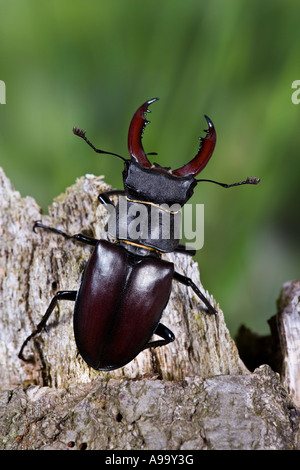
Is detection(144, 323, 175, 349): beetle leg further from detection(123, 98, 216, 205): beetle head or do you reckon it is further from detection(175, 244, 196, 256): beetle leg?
detection(123, 98, 216, 205): beetle head

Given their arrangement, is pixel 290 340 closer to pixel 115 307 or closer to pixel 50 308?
pixel 115 307

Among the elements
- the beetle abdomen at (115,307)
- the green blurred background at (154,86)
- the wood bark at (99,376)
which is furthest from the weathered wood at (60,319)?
the green blurred background at (154,86)

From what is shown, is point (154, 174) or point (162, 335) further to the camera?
point (154, 174)

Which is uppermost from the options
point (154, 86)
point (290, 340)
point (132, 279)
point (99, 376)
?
point (154, 86)

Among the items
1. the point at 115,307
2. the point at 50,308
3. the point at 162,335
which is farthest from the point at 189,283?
the point at 50,308

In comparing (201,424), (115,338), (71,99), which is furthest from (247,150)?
(201,424)

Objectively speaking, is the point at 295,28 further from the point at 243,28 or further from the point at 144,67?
the point at 144,67
